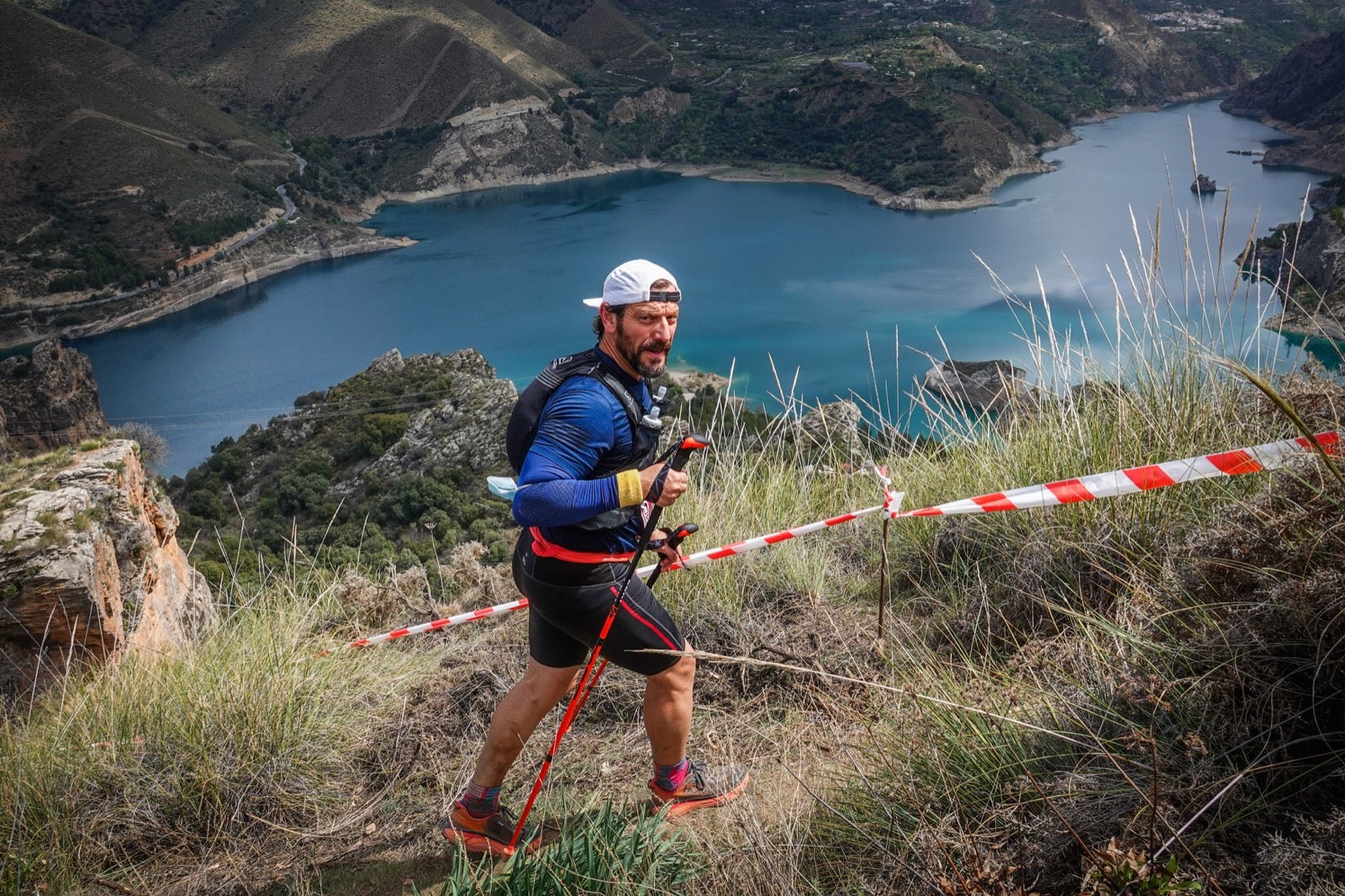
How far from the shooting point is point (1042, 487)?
2.46 meters

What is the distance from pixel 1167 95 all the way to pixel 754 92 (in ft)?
137

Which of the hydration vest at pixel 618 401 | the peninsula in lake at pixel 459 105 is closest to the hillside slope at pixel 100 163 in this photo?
the peninsula in lake at pixel 459 105

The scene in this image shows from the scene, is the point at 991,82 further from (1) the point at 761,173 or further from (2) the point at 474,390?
(2) the point at 474,390

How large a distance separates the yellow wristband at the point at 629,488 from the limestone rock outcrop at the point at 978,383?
5.51ft

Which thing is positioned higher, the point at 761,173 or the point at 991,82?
the point at 991,82

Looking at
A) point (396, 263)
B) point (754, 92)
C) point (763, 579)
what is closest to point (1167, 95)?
point (754, 92)

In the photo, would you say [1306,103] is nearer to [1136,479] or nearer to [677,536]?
[1136,479]

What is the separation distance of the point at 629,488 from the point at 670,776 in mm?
857

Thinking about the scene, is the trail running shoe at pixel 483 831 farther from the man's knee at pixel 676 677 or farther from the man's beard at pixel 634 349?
the man's beard at pixel 634 349

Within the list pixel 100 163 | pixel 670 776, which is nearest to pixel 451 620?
pixel 670 776

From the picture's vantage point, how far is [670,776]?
2.25m

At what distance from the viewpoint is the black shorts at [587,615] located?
2.01 meters

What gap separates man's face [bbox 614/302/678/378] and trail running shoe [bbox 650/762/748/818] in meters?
1.06

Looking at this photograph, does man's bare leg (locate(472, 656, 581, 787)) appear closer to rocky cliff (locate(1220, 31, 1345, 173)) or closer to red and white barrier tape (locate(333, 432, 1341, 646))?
red and white barrier tape (locate(333, 432, 1341, 646))
